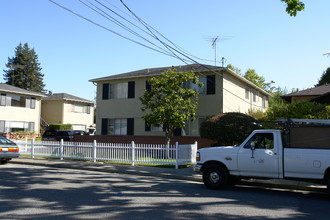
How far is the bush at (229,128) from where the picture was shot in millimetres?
15750

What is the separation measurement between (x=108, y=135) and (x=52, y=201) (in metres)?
16.6

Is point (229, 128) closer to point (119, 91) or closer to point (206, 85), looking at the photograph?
point (206, 85)

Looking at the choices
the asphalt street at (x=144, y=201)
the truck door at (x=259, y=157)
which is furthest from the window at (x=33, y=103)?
the truck door at (x=259, y=157)

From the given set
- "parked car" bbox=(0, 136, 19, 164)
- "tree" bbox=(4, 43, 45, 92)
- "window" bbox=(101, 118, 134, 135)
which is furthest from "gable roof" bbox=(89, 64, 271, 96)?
"tree" bbox=(4, 43, 45, 92)

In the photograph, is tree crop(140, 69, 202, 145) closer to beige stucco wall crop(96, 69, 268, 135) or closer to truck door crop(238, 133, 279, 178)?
beige stucco wall crop(96, 69, 268, 135)

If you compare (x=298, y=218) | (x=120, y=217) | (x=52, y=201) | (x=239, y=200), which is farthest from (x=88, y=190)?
(x=298, y=218)

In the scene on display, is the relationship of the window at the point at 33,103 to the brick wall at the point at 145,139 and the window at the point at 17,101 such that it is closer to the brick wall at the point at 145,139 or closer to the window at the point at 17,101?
the window at the point at 17,101

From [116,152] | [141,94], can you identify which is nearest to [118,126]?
[141,94]

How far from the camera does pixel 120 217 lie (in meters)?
6.06

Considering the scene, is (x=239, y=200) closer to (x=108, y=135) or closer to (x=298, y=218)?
(x=298, y=218)

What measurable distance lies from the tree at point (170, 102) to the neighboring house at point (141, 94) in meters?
1.59

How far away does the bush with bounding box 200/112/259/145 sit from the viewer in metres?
15.8

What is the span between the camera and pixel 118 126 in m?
24.1

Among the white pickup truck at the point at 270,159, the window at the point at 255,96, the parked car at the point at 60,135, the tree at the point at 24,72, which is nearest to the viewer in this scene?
the white pickup truck at the point at 270,159
